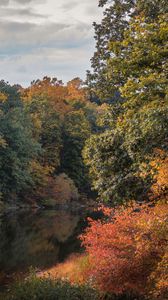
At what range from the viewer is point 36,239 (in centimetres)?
4353

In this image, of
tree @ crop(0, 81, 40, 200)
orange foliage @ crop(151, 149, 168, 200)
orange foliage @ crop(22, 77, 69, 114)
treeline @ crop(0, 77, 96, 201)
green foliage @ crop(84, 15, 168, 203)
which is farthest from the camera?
orange foliage @ crop(22, 77, 69, 114)

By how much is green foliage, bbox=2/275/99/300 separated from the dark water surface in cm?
1285

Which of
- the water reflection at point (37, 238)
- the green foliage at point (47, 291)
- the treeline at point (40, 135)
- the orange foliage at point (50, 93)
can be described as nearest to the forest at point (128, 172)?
the green foliage at point (47, 291)

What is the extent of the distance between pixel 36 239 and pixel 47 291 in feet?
103

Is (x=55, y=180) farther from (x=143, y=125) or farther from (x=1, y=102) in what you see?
(x=143, y=125)

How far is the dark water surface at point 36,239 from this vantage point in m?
32.7

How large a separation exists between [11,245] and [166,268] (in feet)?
88.2

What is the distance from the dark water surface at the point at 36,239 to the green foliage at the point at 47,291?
42.1ft

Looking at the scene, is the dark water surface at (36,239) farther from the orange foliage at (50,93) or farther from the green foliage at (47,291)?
the orange foliage at (50,93)

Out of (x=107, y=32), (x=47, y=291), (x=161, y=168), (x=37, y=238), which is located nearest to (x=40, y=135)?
(x=37, y=238)

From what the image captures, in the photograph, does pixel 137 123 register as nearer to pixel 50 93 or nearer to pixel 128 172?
pixel 128 172

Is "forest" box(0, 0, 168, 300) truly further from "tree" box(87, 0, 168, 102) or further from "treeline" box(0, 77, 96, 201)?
"treeline" box(0, 77, 96, 201)

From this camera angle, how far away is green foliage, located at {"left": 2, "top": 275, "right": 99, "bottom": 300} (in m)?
12.5

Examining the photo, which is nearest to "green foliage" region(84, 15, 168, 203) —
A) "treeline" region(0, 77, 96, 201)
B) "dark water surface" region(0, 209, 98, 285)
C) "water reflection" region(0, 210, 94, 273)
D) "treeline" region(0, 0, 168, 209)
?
"treeline" region(0, 0, 168, 209)
